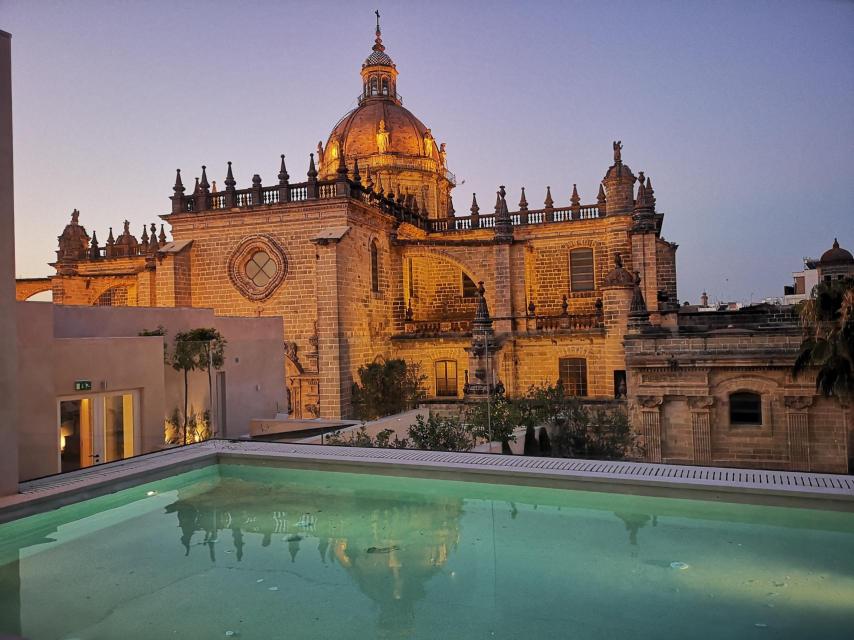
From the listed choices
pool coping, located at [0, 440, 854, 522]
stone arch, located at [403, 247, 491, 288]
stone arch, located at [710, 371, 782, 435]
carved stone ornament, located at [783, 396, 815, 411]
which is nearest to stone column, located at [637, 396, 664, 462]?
stone arch, located at [710, 371, 782, 435]

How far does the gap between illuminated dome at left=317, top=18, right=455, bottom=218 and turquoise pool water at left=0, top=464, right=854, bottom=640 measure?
91.8 feet

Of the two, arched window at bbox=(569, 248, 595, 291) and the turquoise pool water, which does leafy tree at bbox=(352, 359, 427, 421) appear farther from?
the turquoise pool water

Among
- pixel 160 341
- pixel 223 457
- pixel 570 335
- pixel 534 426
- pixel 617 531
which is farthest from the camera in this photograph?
pixel 570 335

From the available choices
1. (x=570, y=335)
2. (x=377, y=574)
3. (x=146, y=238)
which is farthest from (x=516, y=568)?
(x=146, y=238)

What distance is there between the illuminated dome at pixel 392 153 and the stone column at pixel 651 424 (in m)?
20.9

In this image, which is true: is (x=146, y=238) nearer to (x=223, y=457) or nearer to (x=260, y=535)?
(x=223, y=457)

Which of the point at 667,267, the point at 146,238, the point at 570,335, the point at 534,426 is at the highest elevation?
the point at 146,238

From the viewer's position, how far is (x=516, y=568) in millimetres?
5285

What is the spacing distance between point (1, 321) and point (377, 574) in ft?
14.6

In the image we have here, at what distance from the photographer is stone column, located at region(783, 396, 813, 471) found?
14.8 m

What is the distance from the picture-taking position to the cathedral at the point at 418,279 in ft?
70.1

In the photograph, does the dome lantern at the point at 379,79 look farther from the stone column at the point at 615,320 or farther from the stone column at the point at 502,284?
the stone column at the point at 615,320

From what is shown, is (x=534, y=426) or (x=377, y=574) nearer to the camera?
(x=377, y=574)

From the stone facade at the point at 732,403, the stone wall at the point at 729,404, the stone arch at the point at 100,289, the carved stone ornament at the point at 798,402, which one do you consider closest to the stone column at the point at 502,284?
the stone facade at the point at 732,403
